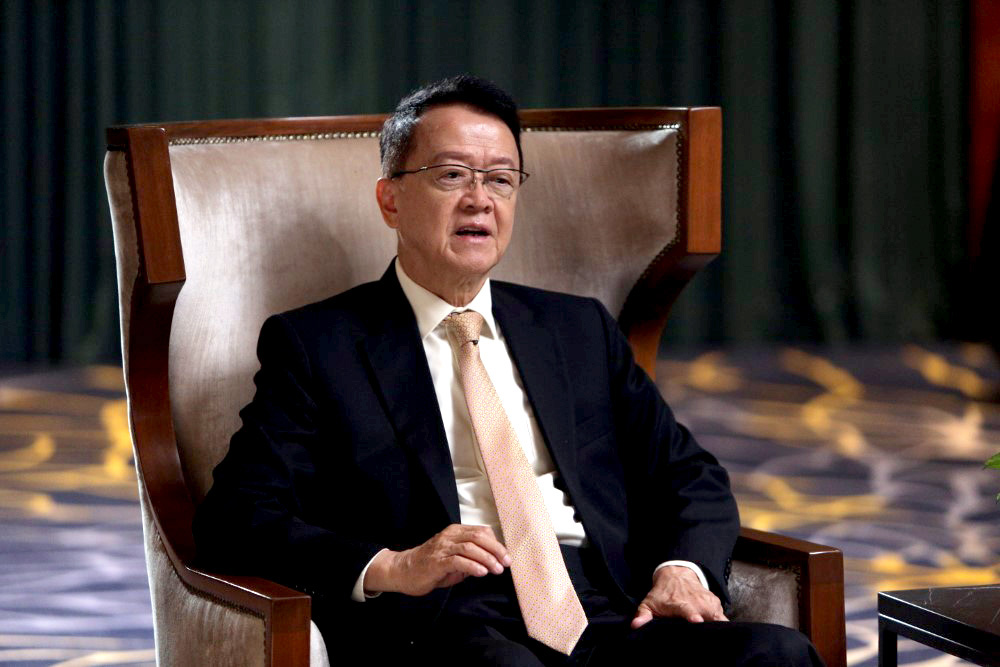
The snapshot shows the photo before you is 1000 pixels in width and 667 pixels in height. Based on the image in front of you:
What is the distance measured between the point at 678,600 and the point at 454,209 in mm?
577

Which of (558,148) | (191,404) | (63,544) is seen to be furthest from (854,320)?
(191,404)

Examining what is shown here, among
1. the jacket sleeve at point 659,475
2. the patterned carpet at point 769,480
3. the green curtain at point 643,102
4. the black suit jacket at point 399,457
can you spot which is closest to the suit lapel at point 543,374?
the black suit jacket at point 399,457

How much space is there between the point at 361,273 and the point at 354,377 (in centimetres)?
32

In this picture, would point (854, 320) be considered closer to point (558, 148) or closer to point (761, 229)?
point (761, 229)

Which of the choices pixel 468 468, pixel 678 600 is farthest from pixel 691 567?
pixel 468 468

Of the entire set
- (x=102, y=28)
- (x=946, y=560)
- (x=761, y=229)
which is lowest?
(x=946, y=560)

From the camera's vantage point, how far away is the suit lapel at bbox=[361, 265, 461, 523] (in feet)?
5.31

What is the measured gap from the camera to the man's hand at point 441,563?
142 cm

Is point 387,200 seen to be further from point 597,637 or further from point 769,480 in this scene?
point 769,480

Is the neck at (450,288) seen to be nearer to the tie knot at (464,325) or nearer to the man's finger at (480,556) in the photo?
the tie knot at (464,325)

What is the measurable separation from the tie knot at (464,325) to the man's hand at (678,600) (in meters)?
0.39

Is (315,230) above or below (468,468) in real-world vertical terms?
above

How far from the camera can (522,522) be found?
161 cm

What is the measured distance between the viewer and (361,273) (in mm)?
1959
